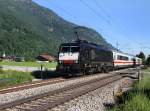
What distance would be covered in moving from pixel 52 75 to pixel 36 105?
21161 millimetres

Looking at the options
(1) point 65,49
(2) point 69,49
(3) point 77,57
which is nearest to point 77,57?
(3) point 77,57

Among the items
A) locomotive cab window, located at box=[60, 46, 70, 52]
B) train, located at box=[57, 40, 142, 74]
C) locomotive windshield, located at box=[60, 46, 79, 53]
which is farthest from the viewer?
locomotive cab window, located at box=[60, 46, 70, 52]

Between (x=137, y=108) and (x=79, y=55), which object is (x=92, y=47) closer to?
(x=79, y=55)

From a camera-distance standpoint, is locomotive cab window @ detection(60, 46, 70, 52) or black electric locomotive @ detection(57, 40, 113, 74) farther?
locomotive cab window @ detection(60, 46, 70, 52)

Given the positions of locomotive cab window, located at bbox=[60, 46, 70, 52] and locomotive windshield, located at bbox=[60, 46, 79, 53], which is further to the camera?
locomotive cab window, located at bbox=[60, 46, 70, 52]

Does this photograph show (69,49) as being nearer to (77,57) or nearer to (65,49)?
(65,49)

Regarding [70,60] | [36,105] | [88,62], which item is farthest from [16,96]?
[88,62]

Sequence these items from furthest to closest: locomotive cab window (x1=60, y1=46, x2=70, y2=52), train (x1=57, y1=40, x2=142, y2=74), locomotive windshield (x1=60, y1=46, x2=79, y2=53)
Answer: locomotive cab window (x1=60, y1=46, x2=70, y2=52) < locomotive windshield (x1=60, y1=46, x2=79, y2=53) < train (x1=57, y1=40, x2=142, y2=74)

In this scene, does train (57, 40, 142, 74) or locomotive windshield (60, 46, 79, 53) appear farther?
locomotive windshield (60, 46, 79, 53)

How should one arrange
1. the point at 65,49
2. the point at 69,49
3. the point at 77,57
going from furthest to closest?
the point at 65,49 < the point at 69,49 < the point at 77,57

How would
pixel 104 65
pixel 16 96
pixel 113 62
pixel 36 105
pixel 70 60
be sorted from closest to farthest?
pixel 36 105
pixel 16 96
pixel 70 60
pixel 104 65
pixel 113 62

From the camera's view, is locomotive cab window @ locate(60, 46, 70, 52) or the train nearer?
the train

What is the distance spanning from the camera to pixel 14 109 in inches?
494

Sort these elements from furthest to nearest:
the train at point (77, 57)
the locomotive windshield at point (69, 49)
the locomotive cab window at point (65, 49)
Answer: the locomotive cab window at point (65, 49) < the locomotive windshield at point (69, 49) < the train at point (77, 57)
